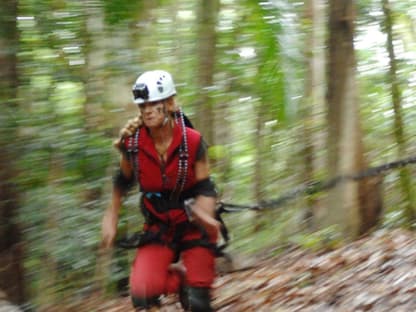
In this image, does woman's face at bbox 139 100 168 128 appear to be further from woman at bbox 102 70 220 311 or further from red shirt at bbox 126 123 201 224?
red shirt at bbox 126 123 201 224

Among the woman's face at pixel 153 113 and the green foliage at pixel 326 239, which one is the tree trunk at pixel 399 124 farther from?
the woman's face at pixel 153 113

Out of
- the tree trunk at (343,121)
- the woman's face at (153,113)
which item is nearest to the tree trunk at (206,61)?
the tree trunk at (343,121)

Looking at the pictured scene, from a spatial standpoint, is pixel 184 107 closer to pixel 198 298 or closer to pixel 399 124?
pixel 399 124

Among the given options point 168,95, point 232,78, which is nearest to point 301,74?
point 232,78

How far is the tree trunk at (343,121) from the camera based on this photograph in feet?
20.6

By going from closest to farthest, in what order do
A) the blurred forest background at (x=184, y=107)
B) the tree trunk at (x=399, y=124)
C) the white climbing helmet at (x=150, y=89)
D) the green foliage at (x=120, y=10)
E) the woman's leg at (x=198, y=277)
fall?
1. the white climbing helmet at (x=150, y=89)
2. the woman's leg at (x=198, y=277)
3. the blurred forest background at (x=184, y=107)
4. the green foliage at (x=120, y=10)
5. the tree trunk at (x=399, y=124)

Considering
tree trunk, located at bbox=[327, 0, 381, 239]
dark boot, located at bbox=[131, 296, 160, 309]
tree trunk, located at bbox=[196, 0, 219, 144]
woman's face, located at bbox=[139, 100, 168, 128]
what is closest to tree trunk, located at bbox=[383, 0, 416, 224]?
tree trunk, located at bbox=[327, 0, 381, 239]

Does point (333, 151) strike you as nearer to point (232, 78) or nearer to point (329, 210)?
point (329, 210)

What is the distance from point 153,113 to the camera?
4.79 meters

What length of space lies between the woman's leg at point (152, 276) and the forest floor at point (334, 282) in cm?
106

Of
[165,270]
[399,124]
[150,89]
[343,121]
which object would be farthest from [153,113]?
[399,124]

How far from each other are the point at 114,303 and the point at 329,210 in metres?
2.58

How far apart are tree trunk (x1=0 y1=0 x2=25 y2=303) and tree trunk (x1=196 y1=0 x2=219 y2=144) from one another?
2051mm

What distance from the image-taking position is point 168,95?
15.8 feet
